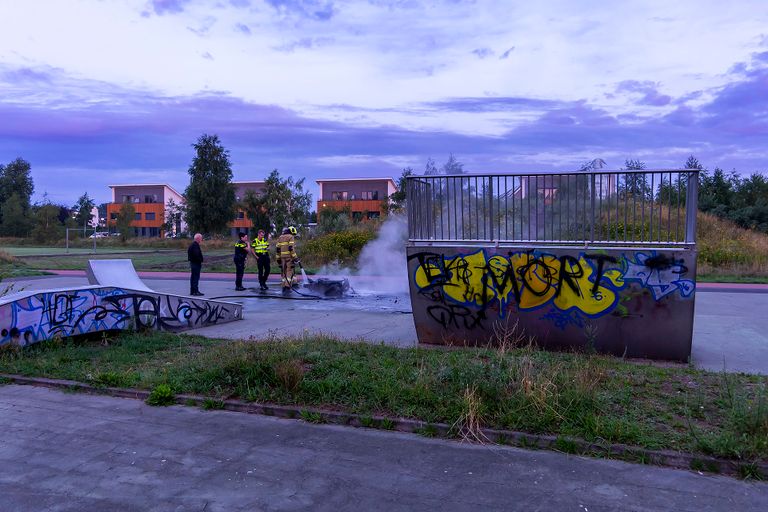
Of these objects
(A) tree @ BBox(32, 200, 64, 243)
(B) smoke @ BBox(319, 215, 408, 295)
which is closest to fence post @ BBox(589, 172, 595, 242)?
(B) smoke @ BBox(319, 215, 408, 295)

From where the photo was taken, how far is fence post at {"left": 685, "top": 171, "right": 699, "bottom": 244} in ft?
25.1

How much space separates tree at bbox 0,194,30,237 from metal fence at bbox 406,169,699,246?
70529 millimetres

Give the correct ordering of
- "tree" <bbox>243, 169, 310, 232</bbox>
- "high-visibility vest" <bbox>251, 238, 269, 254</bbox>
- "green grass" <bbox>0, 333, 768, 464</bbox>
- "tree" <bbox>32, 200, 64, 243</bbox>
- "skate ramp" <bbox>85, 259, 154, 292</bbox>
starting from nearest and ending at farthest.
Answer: "green grass" <bbox>0, 333, 768, 464</bbox> → "skate ramp" <bbox>85, 259, 154, 292</bbox> → "high-visibility vest" <bbox>251, 238, 269, 254</bbox> → "tree" <bbox>243, 169, 310, 232</bbox> → "tree" <bbox>32, 200, 64, 243</bbox>

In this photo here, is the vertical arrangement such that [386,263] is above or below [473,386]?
above

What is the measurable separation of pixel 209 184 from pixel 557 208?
4321cm

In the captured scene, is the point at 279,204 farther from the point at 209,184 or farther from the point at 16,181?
the point at 16,181

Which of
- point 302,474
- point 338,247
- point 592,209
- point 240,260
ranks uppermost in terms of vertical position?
point 592,209

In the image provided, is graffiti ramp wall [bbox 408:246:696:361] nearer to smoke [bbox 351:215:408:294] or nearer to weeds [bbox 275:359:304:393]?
weeds [bbox 275:359:304:393]

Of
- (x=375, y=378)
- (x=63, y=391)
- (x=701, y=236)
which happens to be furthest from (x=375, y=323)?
(x=701, y=236)

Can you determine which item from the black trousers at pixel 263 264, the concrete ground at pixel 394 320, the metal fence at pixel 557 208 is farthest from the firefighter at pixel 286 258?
the metal fence at pixel 557 208

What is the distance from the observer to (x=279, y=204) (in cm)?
4709

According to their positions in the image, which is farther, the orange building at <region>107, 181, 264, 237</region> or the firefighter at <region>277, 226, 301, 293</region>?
the orange building at <region>107, 181, 264, 237</region>

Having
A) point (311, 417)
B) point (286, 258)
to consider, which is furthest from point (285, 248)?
point (311, 417)

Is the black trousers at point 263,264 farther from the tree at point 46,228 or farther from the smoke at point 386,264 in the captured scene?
the tree at point 46,228
